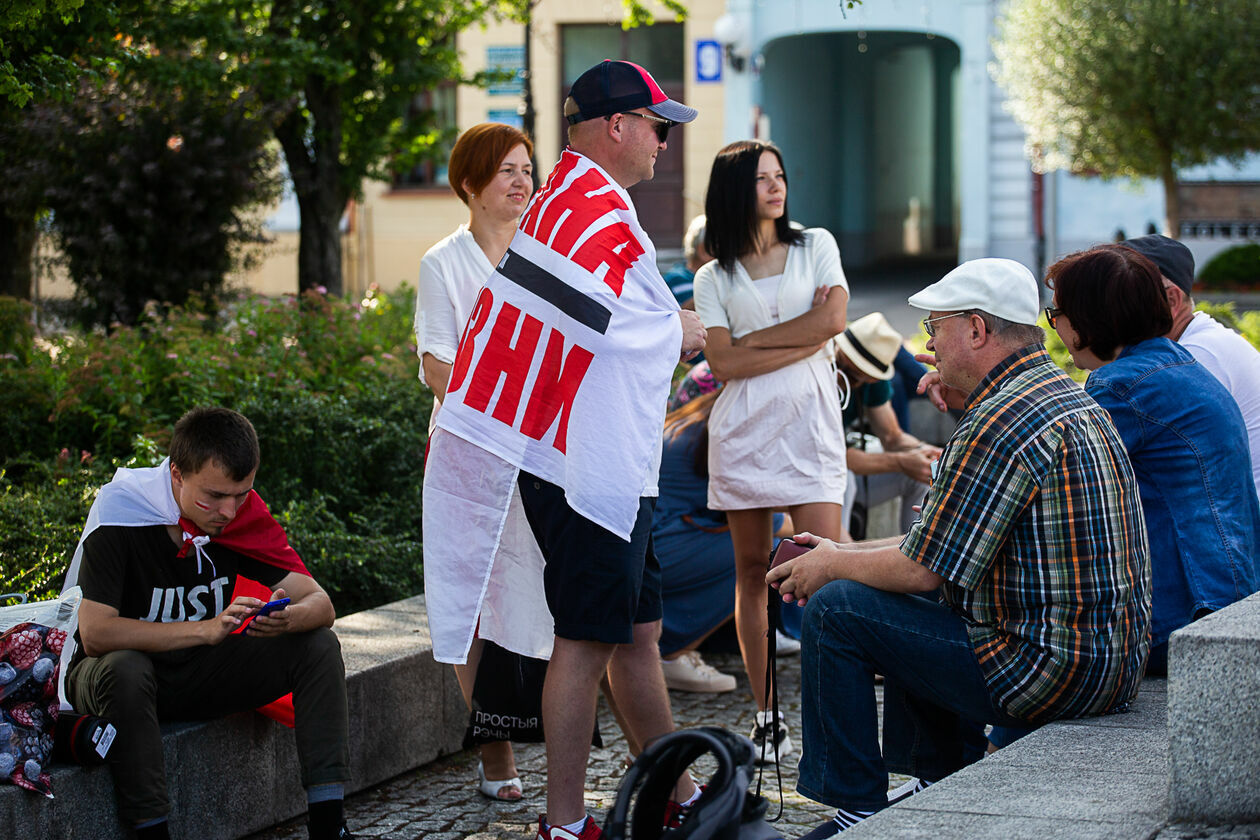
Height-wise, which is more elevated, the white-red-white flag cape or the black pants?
the white-red-white flag cape

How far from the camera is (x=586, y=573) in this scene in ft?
11.6

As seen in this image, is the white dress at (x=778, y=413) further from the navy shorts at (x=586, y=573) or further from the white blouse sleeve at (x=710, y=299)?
the navy shorts at (x=586, y=573)

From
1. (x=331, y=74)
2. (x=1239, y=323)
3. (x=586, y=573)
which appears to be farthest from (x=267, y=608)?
(x=1239, y=323)

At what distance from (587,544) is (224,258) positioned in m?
9.28

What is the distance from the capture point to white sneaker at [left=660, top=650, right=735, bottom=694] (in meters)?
5.63

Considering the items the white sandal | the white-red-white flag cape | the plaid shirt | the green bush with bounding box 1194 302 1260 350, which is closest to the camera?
the plaid shirt

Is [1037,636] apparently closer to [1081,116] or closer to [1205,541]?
[1205,541]

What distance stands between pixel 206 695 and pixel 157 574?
13.7 inches

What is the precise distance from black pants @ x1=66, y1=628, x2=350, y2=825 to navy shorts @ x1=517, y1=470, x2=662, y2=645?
A: 72cm

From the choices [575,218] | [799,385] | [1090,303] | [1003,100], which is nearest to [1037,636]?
[1090,303]

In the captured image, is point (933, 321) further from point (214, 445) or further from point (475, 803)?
point (475, 803)

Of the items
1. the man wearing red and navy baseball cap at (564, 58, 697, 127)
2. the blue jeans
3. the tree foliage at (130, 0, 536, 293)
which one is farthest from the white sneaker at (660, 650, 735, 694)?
the tree foliage at (130, 0, 536, 293)

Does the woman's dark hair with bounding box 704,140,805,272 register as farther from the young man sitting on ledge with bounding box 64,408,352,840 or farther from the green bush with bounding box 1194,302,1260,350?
the green bush with bounding box 1194,302,1260,350

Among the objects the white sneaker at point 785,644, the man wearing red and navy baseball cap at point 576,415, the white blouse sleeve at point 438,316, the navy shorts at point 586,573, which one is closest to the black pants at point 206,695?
the man wearing red and navy baseball cap at point 576,415
